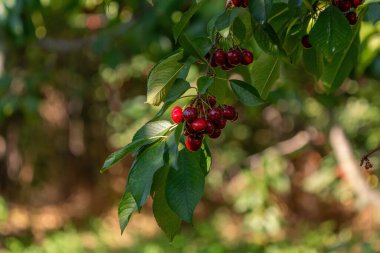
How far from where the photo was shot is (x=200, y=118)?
3.32ft

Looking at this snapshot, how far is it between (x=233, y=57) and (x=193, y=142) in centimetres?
18

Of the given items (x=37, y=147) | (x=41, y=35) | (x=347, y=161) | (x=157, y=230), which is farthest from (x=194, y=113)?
(x=37, y=147)

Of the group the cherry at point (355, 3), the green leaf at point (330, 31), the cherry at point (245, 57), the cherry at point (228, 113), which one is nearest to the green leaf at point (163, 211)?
the cherry at point (228, 113)

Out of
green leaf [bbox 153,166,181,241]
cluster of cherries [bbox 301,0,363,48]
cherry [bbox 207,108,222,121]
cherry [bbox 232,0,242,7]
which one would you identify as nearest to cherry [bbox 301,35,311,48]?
cluster of cherries [bbox 301,0,363,48]

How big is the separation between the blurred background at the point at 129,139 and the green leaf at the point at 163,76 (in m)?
0.41

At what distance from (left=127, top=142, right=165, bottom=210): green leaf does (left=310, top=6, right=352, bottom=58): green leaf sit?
364 millimetres

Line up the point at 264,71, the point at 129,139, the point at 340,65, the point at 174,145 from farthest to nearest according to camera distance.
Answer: the point at 129,139 < the point at 340,65 < the point at 264,71 < the point at 174,145

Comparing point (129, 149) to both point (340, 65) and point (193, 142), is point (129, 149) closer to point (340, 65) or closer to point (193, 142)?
point (193, 142)

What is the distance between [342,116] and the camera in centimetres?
612

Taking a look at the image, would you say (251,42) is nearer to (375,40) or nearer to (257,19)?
(257,19)

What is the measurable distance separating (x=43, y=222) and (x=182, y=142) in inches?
287

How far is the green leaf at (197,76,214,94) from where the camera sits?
1.04 meters

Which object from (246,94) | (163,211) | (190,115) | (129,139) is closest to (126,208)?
(163,211)

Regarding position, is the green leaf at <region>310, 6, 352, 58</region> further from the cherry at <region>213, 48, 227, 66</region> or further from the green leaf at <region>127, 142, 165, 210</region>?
the green leaf at <region>127, 142, 165, 210</region>
